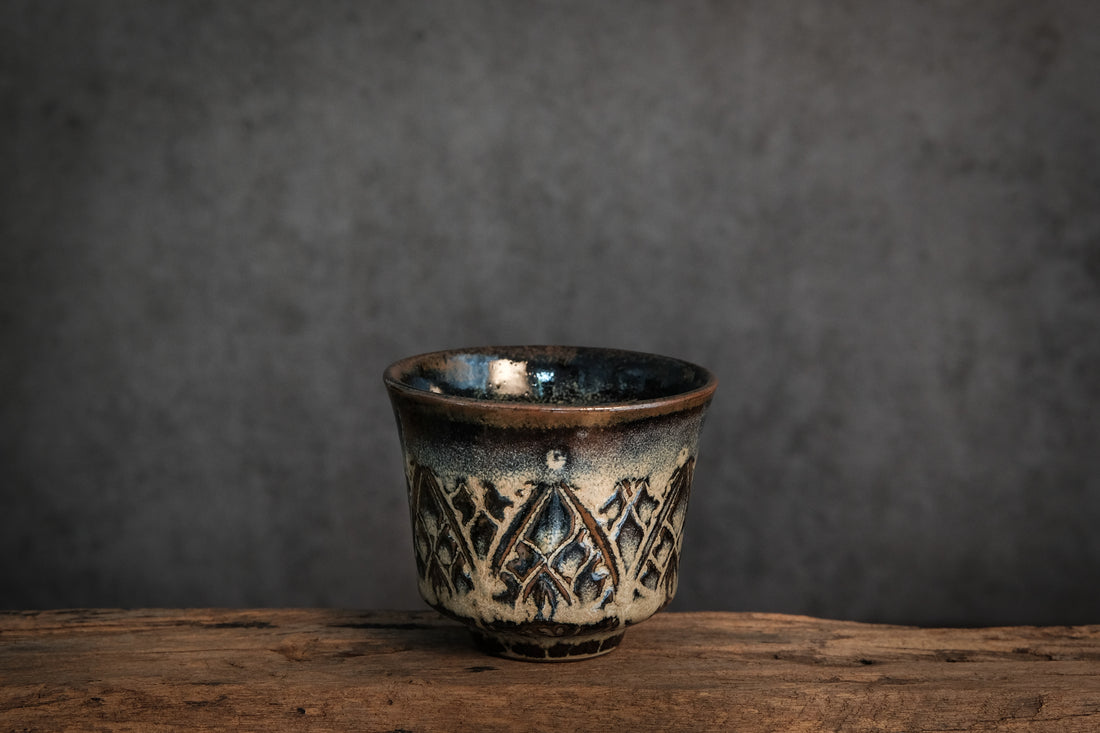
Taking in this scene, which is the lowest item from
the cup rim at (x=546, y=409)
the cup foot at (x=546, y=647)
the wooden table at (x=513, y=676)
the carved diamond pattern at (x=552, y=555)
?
the wooden table at (x=513, y=676)

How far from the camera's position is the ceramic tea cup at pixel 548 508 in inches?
26.9

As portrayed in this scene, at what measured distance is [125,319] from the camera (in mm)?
1616

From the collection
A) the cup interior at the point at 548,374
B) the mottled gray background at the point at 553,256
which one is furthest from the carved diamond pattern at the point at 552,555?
the mottled gray background at the point at 553,256

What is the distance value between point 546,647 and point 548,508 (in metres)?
0.13

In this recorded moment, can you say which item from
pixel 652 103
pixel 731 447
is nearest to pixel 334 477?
pixel 731 447

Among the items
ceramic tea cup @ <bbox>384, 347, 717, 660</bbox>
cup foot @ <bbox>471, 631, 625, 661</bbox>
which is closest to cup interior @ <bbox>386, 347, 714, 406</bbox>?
ceramic tea cup @ <bbox>384, 347, 717, 660</bbox>

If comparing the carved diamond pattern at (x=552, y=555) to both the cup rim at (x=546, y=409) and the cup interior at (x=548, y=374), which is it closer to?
the cup rim at (x=546, y=409)

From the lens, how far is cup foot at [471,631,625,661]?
759 millimetres

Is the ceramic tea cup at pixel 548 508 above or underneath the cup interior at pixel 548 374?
underneath

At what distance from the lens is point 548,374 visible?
2.88 ft

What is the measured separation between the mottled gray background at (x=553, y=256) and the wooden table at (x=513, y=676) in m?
0.79

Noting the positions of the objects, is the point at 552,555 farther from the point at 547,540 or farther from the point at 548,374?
the point at 548,374

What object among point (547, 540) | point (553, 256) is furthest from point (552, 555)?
point (553, 256)

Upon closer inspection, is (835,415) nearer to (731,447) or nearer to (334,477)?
(731,447)
